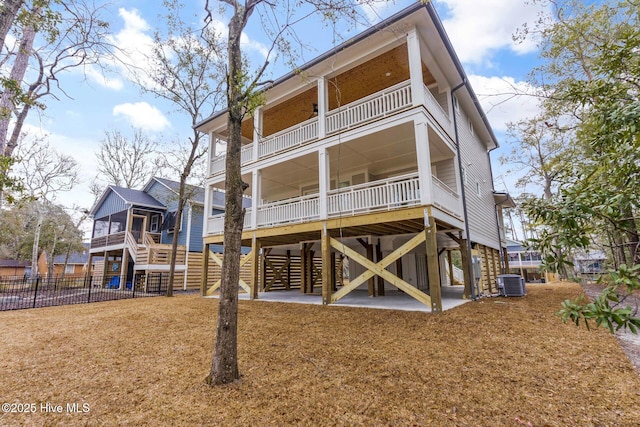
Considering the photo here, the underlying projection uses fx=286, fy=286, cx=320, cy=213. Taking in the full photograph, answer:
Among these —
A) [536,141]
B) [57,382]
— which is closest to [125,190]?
[57,382]

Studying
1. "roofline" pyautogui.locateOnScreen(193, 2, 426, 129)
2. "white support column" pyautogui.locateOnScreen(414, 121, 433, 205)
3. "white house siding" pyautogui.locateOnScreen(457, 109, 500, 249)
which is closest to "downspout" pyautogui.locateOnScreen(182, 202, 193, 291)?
"roofline" pyautogui.locateOnScreen(193, 2, 426, 129)

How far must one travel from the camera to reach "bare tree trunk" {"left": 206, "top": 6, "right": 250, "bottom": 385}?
10.8 feet

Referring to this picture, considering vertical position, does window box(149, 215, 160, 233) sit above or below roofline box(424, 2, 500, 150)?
below

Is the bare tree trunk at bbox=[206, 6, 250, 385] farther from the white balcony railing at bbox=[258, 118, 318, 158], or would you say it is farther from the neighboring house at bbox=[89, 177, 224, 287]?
the neighboring house at bbox=[89, 177, 224, 287]

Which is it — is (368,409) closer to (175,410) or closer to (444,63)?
(175,410)

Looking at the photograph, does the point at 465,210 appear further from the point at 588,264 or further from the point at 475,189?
the point at 588,264

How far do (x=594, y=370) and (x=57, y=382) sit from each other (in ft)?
20.9

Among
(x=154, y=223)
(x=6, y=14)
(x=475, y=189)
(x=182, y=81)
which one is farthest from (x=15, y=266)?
(x=475, y=189)

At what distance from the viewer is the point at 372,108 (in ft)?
28.6

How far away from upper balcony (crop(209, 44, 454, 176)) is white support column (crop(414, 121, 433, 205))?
688mm

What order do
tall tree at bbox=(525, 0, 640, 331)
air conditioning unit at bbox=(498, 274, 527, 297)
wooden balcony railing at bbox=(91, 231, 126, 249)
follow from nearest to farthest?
tall tree at bbox=(525, 0, 640, 331) → air conditioning unit at bbox=(498, 274, 527, 297) → wooden balcony railing at bbox=(91, 231, 126, 249)

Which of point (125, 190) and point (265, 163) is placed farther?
point (125, 190)

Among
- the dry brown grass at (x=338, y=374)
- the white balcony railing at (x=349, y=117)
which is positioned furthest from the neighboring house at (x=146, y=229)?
the dry brown grass at (x=338, y=374)

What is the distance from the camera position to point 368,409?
8.80 feet
